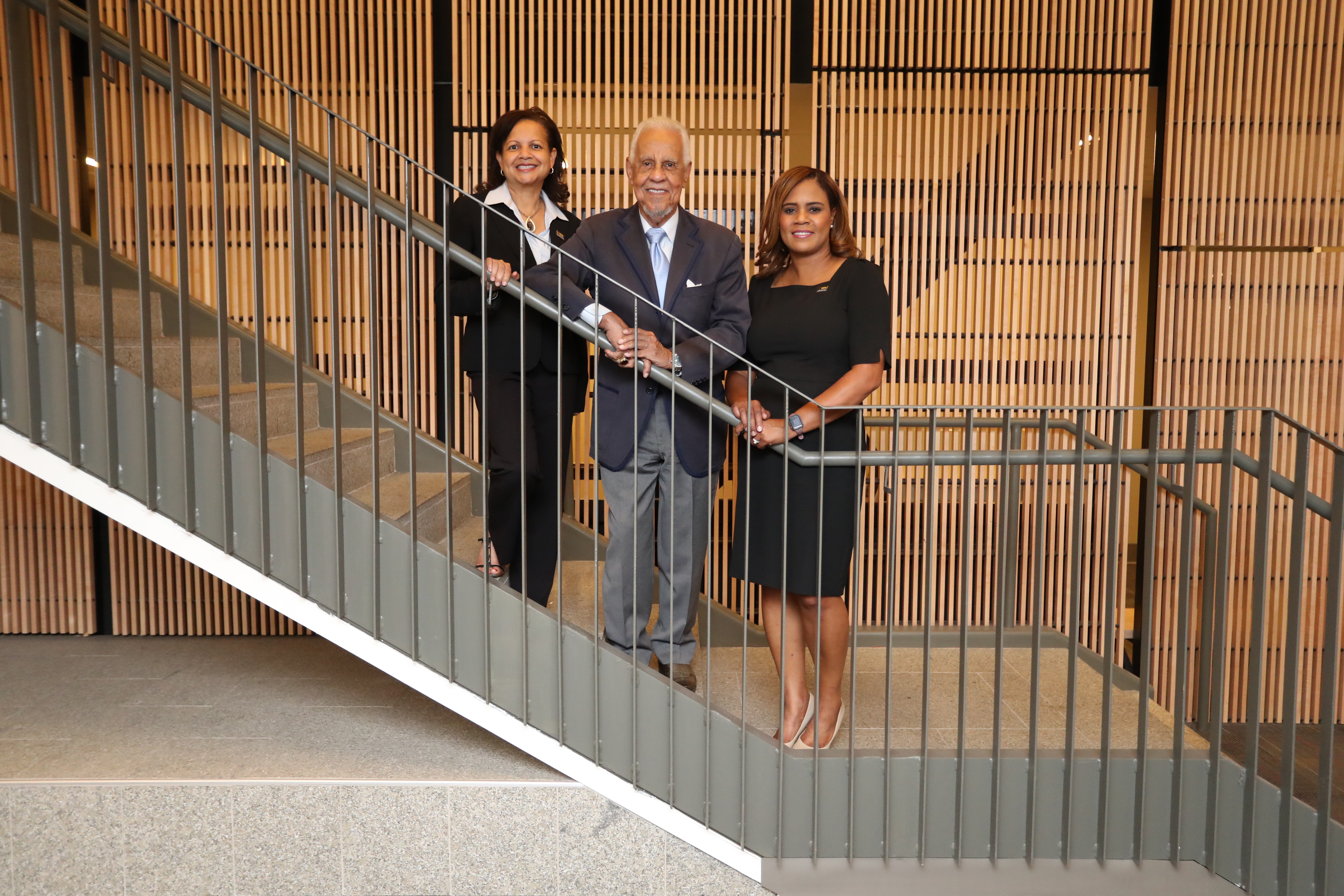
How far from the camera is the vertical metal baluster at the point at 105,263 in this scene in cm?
246

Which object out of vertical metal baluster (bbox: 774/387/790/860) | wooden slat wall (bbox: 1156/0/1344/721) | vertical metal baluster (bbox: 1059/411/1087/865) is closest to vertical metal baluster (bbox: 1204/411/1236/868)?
vertical metal baluster (bbox: 1059/411/1087/865)

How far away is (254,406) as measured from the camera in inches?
118

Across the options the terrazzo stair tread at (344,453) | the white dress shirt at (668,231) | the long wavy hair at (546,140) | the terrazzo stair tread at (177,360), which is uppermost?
the long wavy hair at (546,140)

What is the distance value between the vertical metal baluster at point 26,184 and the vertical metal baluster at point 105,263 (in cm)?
9

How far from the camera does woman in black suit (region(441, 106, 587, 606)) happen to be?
2.97 metres

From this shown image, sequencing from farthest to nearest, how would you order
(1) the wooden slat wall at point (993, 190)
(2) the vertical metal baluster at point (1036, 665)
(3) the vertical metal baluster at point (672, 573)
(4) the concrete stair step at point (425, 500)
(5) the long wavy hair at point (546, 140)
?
(1) the wooden slat wall at point (993, 190)
(5) the long wavy hair at point (546, 140)
(4) the concrete stair step at point (425, 500)
(3) the vertical metal baluster at point (672, 573)
(2) the vertical metal baluster at point (1036, 665)

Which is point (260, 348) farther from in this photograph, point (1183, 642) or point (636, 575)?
point (1183, 642)

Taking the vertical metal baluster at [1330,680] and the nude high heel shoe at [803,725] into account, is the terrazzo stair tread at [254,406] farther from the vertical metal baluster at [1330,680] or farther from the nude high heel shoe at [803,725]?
the vertical metal baluster at [1330,680]

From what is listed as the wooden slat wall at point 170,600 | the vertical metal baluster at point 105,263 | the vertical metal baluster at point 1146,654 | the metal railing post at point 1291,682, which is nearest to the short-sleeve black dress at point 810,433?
the vertical metal baluster at point 1146,654

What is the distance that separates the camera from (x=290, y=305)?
16.1 feet

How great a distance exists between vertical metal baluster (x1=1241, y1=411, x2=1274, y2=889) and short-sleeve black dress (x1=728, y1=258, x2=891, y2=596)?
42.9 inches

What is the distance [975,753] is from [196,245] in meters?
4.21

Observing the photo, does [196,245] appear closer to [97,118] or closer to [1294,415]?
[97,118]

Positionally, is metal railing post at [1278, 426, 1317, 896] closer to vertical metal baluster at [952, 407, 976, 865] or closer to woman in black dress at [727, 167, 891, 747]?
vertical metal baluster at [952, 407, 976, 865]
